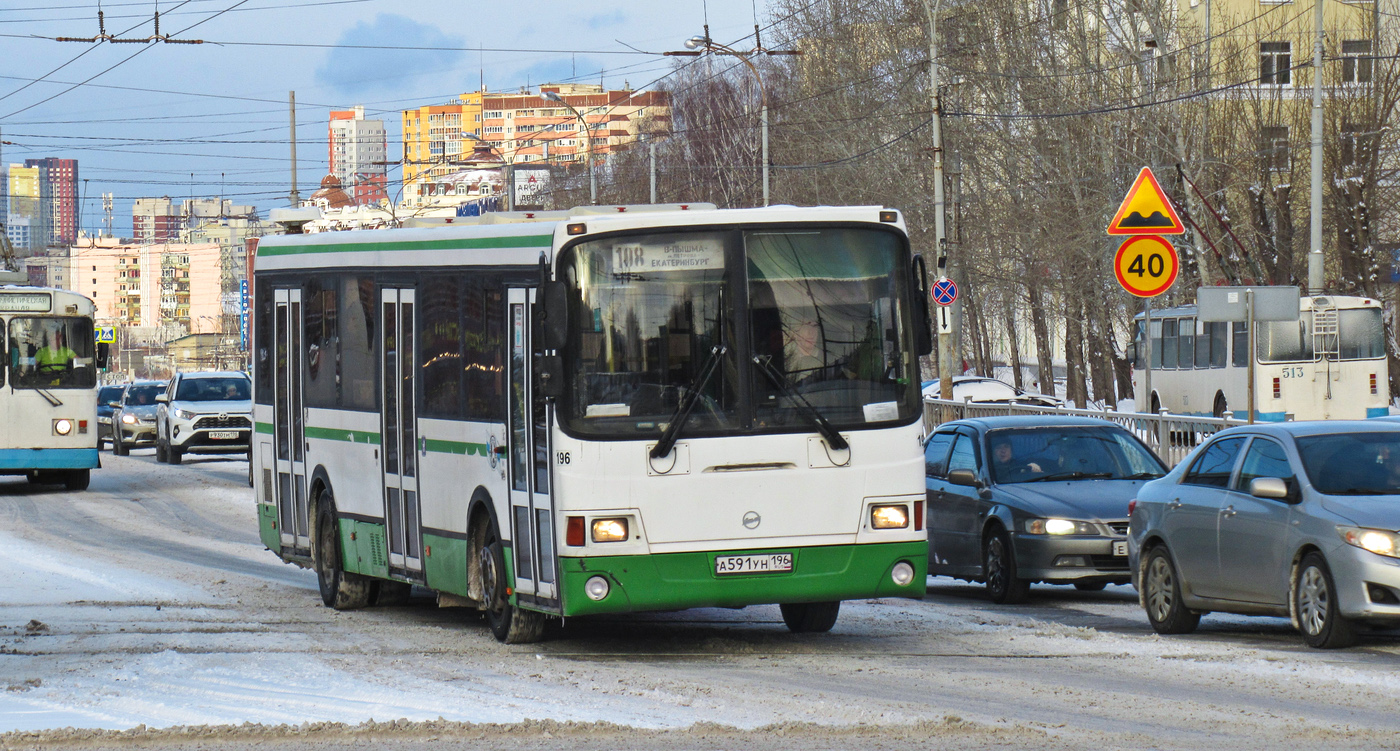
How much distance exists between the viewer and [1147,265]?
1684 cm

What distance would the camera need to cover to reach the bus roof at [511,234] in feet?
36.8

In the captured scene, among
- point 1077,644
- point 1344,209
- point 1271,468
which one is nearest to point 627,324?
point 1077,644

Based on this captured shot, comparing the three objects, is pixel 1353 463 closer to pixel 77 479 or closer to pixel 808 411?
pixel 808 411

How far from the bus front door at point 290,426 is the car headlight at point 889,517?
555 cm

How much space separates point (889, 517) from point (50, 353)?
66.7 ft

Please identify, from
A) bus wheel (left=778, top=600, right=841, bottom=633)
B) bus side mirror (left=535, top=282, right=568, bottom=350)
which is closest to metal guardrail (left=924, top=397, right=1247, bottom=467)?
bus wheel (left=778, top=600, right=841, bottom=633)

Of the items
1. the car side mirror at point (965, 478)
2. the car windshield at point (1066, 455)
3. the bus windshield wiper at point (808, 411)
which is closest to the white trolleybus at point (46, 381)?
the car side mirror at point (965, 478)

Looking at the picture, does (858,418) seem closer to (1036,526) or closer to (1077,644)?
(1077,644)

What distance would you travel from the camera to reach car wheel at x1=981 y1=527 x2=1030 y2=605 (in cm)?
1534

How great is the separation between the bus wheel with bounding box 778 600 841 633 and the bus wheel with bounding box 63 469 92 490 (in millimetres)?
20129

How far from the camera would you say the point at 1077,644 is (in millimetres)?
11797

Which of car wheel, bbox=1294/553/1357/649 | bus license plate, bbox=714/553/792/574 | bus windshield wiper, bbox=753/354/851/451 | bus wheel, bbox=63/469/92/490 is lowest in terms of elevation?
bus wheel, bbox=63/469/92/490

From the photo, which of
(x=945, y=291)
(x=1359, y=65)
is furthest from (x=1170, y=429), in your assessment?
(x=1359, y=65)

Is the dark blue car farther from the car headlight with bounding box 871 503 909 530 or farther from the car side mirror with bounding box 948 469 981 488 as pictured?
the car headlight with bounding box 871 503 909 530
